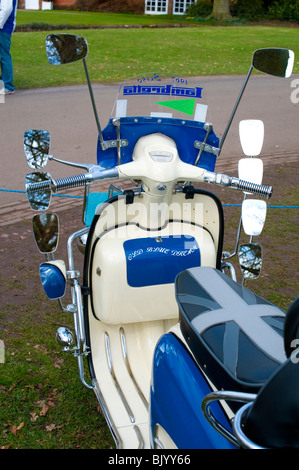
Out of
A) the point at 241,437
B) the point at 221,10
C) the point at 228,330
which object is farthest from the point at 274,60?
the point at 221,10

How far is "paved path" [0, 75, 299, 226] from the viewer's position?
5.64 metres

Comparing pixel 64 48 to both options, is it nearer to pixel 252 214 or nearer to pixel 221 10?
pixel 252 214

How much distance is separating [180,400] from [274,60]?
148 centimetres

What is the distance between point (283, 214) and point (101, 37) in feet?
39.1

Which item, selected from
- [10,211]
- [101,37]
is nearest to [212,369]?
[10,211]

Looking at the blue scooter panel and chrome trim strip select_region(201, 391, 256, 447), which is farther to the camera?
the blue scooter panel

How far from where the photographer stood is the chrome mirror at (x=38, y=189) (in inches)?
87.0

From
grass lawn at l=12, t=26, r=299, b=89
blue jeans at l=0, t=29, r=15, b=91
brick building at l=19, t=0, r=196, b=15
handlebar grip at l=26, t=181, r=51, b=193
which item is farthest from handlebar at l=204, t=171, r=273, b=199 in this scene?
brick building at l=19, t=0, r=196, b=15

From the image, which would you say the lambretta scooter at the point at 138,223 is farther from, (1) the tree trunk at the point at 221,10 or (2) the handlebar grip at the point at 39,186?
(1) the tree trunk at the point at 221,10

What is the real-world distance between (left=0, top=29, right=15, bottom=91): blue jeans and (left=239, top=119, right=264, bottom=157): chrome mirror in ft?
22.3

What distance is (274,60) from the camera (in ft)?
7.73

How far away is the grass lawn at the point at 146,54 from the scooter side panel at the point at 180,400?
8205mm

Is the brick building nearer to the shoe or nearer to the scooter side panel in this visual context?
the shoe

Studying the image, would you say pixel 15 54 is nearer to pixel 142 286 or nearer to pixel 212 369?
pixel 142 286
